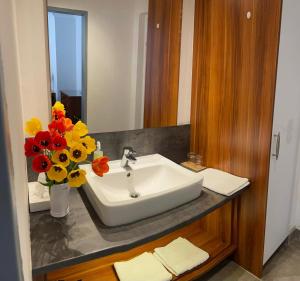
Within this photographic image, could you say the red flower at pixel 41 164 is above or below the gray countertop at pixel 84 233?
above

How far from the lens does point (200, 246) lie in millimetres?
1836

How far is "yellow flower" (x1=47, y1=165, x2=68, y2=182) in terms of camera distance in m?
0.96

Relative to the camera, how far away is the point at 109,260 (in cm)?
163

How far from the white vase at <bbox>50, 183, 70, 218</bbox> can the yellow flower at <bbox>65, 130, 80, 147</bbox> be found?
175 mm

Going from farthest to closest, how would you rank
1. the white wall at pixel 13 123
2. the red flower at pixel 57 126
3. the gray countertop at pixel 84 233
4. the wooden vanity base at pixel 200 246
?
the wooden vanity base at pixel 200 246 < the red flower at pixel 57 126 < the gray countertop at pixel 84 233 < the white wall at pixel 13 123

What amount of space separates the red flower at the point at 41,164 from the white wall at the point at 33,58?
16.0 inches

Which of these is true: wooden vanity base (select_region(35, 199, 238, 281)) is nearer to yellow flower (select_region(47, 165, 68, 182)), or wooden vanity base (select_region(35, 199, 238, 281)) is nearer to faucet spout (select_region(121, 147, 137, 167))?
faucet spout (select_region(121, 147, 137, 167))

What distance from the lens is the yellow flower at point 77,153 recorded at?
3.25 feet

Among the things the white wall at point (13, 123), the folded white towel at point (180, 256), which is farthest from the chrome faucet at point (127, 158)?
the white wall at point (13, 123)

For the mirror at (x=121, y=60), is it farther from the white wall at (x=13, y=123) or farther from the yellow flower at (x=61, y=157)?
the white wall at (x=13, y=123)

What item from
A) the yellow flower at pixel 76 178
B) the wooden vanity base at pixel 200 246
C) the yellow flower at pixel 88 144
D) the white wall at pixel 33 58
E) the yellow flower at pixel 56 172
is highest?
the white wall at pixel 33 58

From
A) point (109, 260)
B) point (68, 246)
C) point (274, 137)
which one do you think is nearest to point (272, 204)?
point (274, 137)

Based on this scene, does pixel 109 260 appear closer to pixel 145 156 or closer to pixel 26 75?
pixel 145 156

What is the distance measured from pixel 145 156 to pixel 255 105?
720 millimetres
